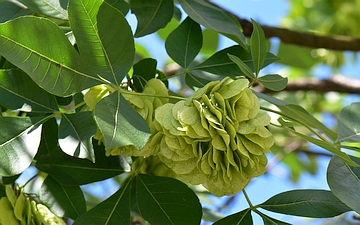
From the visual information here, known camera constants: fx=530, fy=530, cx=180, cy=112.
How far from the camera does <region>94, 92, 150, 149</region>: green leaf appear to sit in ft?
2.59

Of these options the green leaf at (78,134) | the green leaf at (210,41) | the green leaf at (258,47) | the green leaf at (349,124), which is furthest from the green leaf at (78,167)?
the green leaf at (210,41)

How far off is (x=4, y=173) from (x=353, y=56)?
2609mm

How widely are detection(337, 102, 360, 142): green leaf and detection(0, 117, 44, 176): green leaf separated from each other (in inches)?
24.7

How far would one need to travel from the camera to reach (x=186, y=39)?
47.4 inches

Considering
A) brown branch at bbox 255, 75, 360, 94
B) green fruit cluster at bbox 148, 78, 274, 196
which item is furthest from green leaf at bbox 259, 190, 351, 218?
brown branch at bbox 255, 75, 360, 94

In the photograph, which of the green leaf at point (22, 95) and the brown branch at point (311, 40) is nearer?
the green leaf at point (22, 95)

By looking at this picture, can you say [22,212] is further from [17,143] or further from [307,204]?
[307,204]

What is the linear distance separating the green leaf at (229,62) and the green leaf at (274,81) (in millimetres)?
92

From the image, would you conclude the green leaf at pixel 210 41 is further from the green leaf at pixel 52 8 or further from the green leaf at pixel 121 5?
the green leaf at pixel 52 8

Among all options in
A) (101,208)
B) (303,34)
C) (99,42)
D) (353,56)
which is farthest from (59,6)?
(353,56)

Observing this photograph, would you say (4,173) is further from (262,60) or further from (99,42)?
(262,60)

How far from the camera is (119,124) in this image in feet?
2.72

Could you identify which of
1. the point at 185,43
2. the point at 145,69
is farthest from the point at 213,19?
the point at 145,69

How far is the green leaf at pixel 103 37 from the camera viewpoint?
875mm
